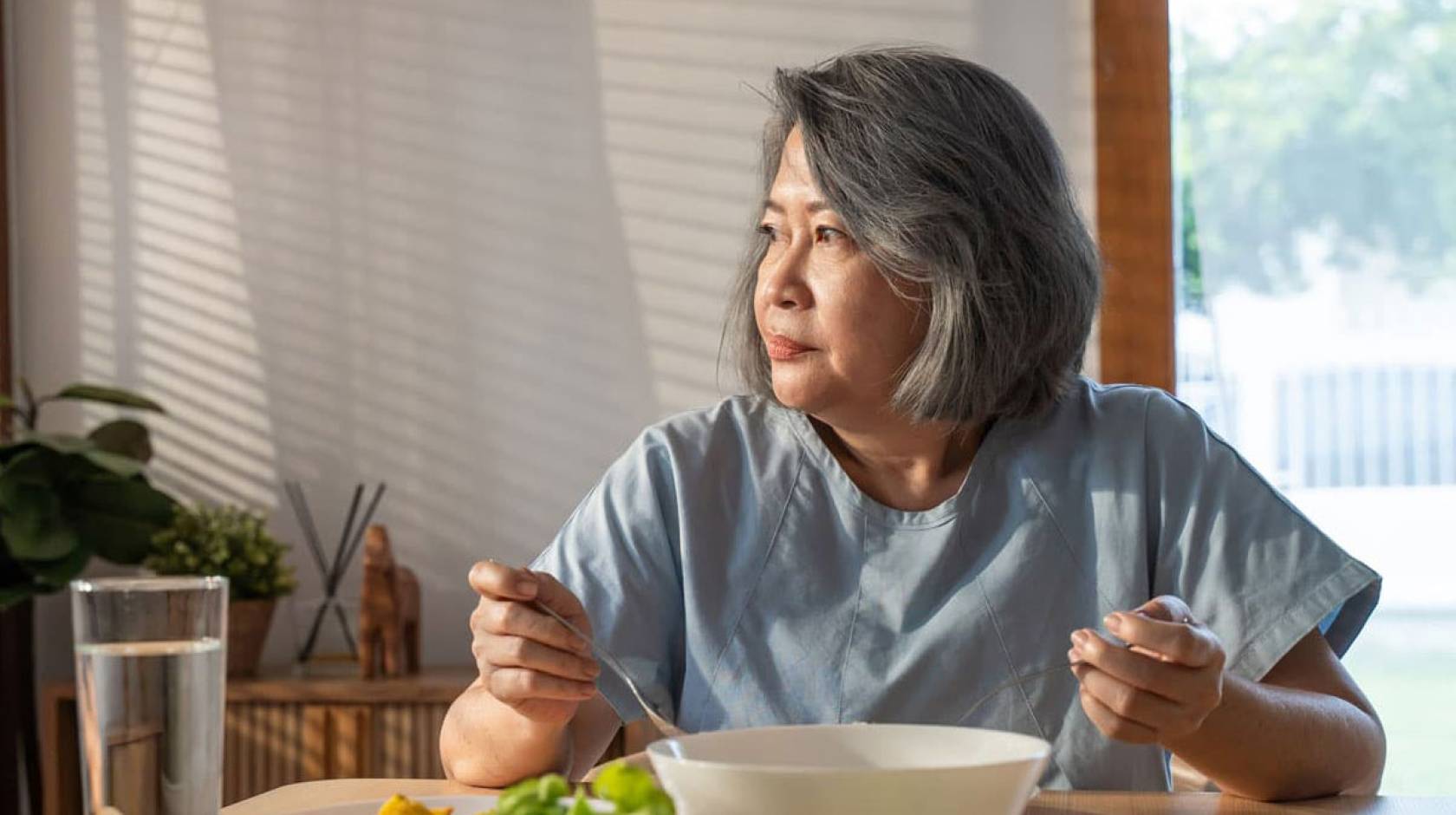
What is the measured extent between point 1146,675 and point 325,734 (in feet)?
6.55

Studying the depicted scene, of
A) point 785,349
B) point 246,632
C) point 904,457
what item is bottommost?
point 246,632

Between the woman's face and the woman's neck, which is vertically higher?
the woman's face

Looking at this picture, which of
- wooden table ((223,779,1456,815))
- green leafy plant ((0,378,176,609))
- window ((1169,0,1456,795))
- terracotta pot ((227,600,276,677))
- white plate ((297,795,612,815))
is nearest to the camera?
white plate ((297,795,612,815))

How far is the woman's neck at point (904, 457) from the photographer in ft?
5.13

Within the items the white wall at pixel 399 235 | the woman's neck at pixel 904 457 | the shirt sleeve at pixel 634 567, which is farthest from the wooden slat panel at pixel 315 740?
the woman's neck at pixel 904 457

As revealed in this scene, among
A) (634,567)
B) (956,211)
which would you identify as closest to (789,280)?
(956,211)

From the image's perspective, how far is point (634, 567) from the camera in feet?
4.93

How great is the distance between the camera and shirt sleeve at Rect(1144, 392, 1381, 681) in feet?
4.62

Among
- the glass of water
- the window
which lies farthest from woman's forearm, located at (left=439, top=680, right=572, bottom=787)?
the window

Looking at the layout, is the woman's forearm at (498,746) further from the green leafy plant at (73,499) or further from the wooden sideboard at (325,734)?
the green leafy plant at (73,499)

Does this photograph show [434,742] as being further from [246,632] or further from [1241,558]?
[1241,558]

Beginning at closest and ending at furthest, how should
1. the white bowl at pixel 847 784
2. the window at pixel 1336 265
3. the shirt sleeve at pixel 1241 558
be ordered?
the white bowl at pixel 847 784, the shirt sleeve at pixel 1241 558, the window at pixel 1336 265

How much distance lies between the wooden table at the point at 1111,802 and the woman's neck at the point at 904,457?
0.41 m

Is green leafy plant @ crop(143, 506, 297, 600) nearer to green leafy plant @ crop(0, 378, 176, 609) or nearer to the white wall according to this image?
green leafy plant @ crop(0, 378, 176, 609)
